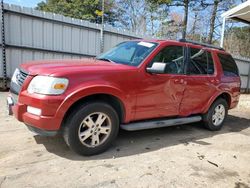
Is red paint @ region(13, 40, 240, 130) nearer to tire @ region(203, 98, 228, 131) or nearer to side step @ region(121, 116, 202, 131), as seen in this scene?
side step @ region(121, 116, 202, 131)

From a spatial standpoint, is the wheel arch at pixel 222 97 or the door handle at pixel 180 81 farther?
the wheel arch at pixel 222 97

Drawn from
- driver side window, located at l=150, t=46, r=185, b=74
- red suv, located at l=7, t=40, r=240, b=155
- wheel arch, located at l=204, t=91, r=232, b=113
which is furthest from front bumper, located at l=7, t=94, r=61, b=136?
wheel arch, located at l=204, t=91, r=232, b=113

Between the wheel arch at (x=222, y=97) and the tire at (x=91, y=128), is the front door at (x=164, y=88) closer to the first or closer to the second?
the tire at (x=91, y=128)

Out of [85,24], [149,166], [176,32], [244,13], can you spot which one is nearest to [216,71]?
[149,166]

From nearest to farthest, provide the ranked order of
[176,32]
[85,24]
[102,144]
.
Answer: [102,144]
[85,24]
[176,32]

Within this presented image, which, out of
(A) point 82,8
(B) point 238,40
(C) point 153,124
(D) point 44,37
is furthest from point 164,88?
(A) point 82,8

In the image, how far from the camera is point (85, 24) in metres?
9.70

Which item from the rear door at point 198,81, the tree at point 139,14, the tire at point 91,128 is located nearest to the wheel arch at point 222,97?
the rear door at point 198,81

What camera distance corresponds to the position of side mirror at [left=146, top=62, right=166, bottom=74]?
4.09m

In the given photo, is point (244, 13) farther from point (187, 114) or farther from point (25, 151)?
point (25, 151)

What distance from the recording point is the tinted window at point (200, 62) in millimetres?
5133

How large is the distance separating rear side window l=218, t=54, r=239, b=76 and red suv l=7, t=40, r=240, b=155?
0.26 metres

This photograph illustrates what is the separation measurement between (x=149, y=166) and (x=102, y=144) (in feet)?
2.57

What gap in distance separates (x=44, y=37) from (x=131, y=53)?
5.18m
